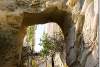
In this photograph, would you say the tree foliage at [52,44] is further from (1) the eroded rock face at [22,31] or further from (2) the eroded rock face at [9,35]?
(2) the eroded rock face at [9,35]

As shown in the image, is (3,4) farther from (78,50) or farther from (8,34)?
(78,50)

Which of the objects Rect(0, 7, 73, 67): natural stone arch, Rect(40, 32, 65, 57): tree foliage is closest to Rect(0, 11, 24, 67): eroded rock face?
Rect(0, 7, 73, 67): natural stone arch

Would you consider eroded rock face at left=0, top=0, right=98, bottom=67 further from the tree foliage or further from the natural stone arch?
the tree foliage

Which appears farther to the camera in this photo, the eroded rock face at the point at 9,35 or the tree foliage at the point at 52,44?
the tree foliage at the point at 52,44

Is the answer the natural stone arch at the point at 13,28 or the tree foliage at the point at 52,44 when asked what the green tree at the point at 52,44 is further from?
the natural stone arch at the point at 13,28

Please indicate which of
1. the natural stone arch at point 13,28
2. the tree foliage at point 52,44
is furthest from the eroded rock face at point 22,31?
the tree foliage at point 52,44

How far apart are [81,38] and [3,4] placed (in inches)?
101

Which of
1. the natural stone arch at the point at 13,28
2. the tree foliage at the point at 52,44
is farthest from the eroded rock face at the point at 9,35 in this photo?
the tree foliage at the point at 52,44

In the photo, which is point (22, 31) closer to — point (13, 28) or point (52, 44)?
point (13, 28)

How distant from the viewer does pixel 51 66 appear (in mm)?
13219

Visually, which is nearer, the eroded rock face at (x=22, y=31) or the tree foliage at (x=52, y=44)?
the eroded rock face at (x=22, y=31)

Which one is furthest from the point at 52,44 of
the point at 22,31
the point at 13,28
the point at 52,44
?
the point at 13,28

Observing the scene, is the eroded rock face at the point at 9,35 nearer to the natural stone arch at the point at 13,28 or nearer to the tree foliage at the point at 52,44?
the natural stone arch at the point at 13,28

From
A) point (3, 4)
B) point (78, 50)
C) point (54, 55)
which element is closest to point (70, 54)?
point (78, 50)
